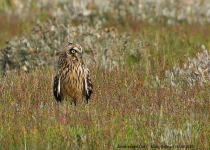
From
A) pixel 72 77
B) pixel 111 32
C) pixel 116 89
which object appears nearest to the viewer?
pixel 72 77

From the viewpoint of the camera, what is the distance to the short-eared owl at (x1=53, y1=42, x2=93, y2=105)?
25.0 feet

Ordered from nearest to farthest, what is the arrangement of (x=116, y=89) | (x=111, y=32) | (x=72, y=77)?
1. (x=72, y=77)
2. (x=116, y=89)
3. (x=111, y=32)

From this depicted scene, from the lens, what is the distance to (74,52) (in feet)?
25.0

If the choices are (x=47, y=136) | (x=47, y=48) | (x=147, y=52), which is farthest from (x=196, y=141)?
(x=47, y=48)

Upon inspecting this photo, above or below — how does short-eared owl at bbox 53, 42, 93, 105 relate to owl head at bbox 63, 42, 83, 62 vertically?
below

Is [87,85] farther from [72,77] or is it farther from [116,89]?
[116,89]

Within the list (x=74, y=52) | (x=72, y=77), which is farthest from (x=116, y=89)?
(x=74, y=52)

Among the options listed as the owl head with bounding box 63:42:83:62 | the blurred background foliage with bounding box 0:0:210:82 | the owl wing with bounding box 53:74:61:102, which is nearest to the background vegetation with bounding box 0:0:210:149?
the blurred background foliage with bounding box 0:0:210:82

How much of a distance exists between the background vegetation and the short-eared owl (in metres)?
0.27

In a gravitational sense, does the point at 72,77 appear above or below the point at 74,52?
below

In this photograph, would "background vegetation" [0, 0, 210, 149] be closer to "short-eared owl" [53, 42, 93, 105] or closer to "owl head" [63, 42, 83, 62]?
"short-eared owl" [53, 42, 93, 105]

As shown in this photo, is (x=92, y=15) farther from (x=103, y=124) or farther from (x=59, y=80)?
(x=103, y=124)

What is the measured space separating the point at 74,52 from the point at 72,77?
0.42 metres

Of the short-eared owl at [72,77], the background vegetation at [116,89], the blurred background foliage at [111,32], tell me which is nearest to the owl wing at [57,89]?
the short-eared owl at [72,77]
